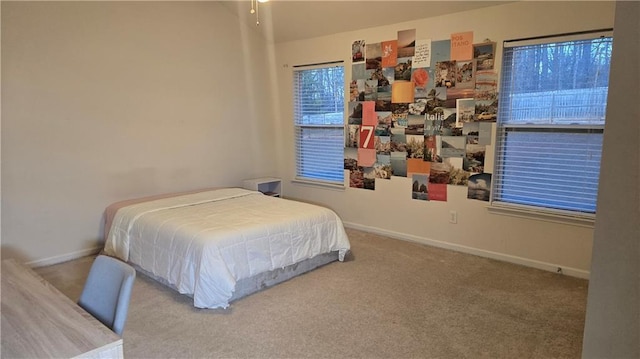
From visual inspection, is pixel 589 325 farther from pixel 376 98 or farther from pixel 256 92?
pixel 256 92

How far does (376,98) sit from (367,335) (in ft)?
8.81

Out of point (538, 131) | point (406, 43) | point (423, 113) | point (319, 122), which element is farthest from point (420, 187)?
point (319, 122)

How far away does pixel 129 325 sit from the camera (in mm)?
2576

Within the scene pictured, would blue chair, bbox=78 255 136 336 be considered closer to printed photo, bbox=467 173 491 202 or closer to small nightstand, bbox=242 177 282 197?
printed photo, bbox=467 173 491 202

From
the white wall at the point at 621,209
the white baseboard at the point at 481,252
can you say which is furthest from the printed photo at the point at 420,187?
the white wall at the point at 621,209

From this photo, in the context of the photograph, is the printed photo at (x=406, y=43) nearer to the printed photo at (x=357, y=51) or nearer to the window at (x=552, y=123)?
the printed photo at (x=357, y=51)

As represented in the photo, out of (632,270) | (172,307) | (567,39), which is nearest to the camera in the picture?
(632,270)

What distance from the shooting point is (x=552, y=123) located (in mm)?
3377

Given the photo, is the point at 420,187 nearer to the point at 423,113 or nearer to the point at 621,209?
the point at 423,113

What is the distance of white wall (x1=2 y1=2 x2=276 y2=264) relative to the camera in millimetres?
3400

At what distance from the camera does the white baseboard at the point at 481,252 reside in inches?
133

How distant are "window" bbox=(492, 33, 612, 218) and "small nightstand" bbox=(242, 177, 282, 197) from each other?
2.64 meters

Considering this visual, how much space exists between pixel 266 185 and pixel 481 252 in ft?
8.99

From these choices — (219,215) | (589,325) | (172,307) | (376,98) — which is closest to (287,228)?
(219,215)
